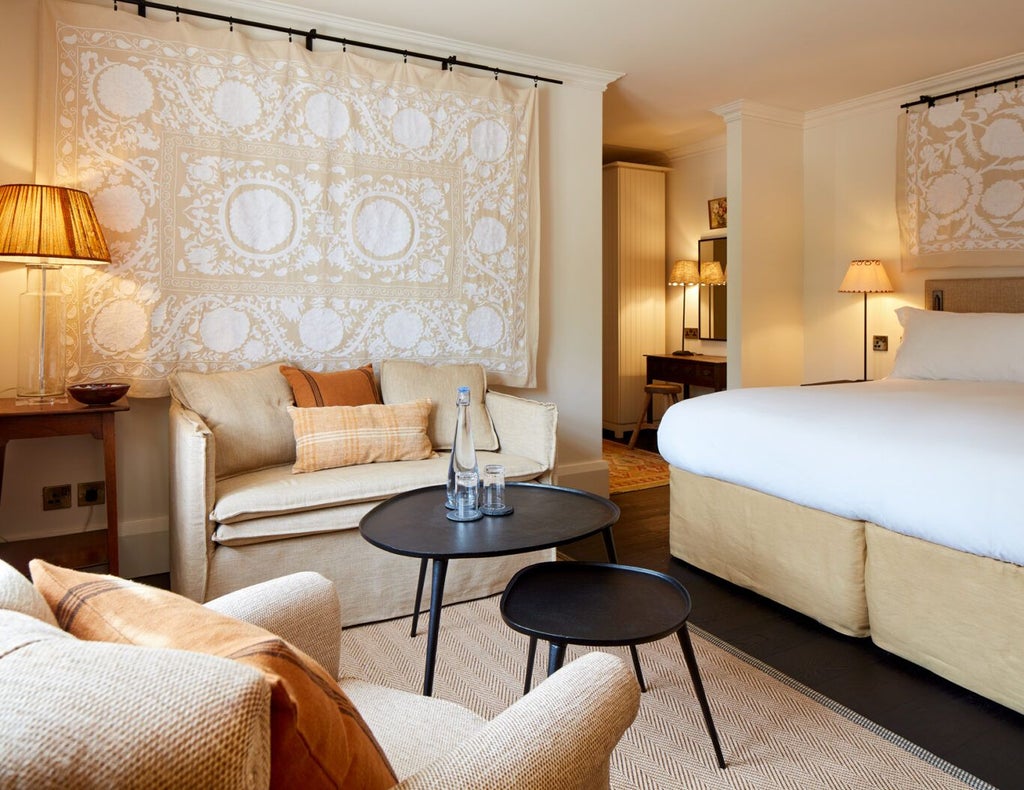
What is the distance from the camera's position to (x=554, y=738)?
0.87 m

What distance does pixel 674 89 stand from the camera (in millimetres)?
4527

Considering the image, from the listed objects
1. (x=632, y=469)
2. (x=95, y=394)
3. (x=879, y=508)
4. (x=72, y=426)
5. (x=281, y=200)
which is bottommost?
(x=632, y=469)

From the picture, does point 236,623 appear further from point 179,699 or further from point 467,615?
point 467,615

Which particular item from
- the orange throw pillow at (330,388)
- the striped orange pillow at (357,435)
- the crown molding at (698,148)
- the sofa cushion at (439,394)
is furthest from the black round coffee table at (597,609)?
the crown molding at (698,148)

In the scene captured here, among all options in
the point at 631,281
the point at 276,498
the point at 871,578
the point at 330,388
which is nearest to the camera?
the point at 871,578

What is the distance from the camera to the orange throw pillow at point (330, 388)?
301cm

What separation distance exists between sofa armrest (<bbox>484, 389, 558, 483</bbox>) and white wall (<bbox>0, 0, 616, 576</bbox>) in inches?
31.3

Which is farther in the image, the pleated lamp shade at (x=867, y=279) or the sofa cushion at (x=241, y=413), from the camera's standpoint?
the pleated lamp shade at (x=867, y=279)

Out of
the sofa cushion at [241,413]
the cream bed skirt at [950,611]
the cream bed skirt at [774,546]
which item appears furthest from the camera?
the sofa cushion at [241,413]

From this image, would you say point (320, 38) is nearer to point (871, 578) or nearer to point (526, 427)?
point (526, 427)

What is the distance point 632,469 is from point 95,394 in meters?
3.52

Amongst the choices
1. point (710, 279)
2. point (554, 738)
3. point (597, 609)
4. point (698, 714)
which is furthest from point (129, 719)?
point (710, 279)

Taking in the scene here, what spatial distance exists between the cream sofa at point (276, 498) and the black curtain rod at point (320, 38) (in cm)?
154

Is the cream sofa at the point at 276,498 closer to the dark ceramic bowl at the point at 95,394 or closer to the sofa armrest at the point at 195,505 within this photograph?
the sofa armrest at the point at 195,505
